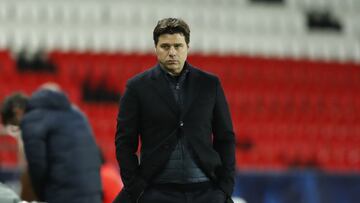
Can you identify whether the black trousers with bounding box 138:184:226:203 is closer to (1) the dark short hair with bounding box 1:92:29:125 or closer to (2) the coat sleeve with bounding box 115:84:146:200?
(2) the coat sleeve with bounding box 115:84:146:200

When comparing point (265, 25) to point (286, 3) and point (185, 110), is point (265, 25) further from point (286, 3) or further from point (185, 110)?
point (185, 110)

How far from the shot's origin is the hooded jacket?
13.1 feet

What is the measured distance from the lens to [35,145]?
396cm

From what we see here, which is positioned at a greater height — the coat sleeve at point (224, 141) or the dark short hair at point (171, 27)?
the dark short hair at point (171, 27)

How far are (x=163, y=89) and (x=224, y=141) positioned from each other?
0.28 meters

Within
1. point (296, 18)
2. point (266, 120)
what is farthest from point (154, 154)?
point (296, 18)

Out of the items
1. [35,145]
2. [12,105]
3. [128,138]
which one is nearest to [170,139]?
[128,138]

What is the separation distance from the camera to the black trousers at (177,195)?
9.27 ft

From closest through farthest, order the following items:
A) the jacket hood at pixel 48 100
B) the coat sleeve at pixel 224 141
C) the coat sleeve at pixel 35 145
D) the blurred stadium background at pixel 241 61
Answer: the coat sleeve at pixel 224 141
the coat sleeve at pixel 35 145
the jacket hood at pixel 48 100
the blurred stadium background at pixel 241 61

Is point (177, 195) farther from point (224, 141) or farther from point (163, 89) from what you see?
point (163, 89)

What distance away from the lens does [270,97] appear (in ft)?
39.1

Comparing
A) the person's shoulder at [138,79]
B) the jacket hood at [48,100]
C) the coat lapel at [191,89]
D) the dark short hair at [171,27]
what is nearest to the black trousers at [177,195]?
the coat lapel at [191,89]

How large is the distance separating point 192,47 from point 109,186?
9380mm

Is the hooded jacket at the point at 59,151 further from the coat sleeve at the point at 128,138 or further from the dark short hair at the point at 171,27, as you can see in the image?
the dark short hair at the point at 171,27
